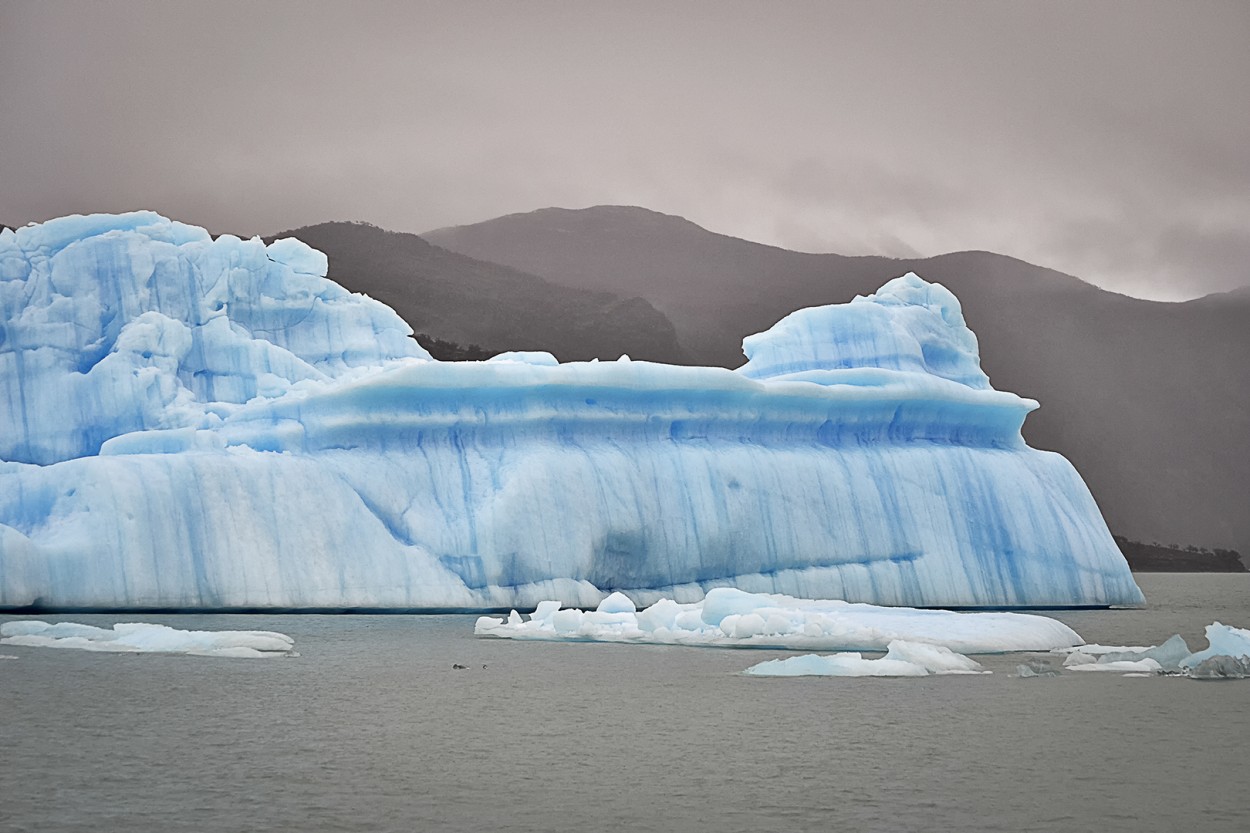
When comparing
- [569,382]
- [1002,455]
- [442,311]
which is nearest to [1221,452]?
[442,311]

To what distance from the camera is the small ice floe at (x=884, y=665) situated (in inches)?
574

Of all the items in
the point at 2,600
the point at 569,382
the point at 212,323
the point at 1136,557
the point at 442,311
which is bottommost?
the point at 1136,557

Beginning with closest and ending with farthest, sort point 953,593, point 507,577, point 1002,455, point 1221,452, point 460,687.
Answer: point 460,687, point 507,577, point 953,593, point 1002,455, point 1221,452

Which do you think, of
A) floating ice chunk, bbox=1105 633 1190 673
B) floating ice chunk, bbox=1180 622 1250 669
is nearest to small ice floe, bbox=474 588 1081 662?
floating ice chunk, bbox=1105 633 1190 673

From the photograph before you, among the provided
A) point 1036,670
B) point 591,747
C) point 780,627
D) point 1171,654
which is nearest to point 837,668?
point 1036,670

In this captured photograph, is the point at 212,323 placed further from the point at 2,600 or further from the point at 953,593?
the point at 953,593

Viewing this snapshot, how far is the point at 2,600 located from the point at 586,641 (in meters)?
8.39

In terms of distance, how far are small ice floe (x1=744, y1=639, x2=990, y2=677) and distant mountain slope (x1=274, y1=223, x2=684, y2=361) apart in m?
51.2

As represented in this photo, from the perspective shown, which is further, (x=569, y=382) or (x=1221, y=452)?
(x=1221, y=452)

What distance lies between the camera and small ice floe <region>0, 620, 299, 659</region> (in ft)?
53.2

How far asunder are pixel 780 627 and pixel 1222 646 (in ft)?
16.3

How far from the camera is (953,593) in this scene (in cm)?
2522

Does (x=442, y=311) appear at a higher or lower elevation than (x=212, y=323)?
higher

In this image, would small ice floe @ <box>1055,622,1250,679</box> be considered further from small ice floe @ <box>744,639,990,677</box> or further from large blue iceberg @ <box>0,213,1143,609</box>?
large blue iceberg @ <box>0,213,1143,609</box>
